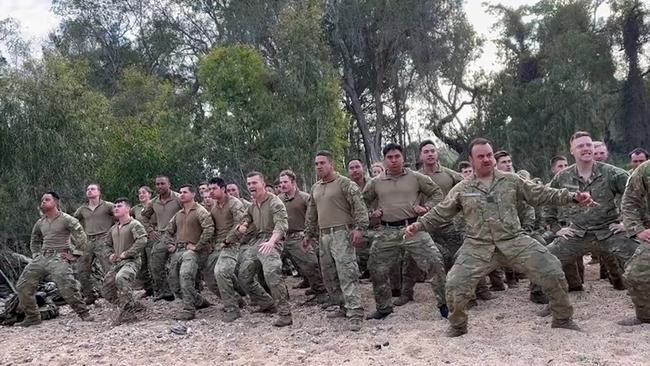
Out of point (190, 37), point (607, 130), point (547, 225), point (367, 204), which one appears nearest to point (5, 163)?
point (367, 204)

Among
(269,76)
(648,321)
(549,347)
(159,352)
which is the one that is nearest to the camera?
(549,347)

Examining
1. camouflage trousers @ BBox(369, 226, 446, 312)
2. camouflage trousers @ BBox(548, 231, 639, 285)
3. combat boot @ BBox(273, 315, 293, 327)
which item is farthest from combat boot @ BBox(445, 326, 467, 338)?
combat boot @ BBox(273, 315, 293, 327)

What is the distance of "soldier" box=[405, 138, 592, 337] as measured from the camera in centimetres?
593

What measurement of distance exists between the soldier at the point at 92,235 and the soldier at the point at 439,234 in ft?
16.4

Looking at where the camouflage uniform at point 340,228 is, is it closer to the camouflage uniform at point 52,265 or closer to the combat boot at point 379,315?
the combat boot at point 379,315

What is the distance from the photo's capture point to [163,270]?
33.1 ft

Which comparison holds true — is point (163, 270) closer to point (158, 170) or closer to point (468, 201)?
point (468, 201)

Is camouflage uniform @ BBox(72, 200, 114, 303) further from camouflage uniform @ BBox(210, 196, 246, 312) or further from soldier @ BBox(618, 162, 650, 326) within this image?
soldier @ BBox(618, 162, 650, 326)

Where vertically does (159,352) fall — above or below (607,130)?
below

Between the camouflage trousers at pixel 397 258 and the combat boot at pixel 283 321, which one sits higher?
the camouflage trousers at pixel 397 258

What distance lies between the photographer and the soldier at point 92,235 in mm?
10266

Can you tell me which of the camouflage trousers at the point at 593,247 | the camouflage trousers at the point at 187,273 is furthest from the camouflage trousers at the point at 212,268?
the camouflage trousers at the point at 593,247

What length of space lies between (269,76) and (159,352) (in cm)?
1818

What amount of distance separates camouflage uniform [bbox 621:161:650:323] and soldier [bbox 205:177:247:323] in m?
4.72
